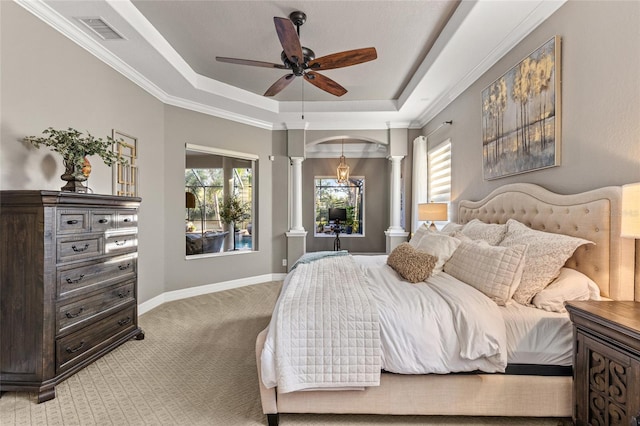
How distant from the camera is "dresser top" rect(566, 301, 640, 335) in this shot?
125cm

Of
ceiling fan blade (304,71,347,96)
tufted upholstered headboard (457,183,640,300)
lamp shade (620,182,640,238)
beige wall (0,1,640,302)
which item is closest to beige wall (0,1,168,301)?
beige wall (0,1,640,302)

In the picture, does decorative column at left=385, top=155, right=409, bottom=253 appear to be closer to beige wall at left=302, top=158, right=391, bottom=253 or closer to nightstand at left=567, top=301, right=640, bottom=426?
beige wall at left=302, top=158, right=391, bottom=253

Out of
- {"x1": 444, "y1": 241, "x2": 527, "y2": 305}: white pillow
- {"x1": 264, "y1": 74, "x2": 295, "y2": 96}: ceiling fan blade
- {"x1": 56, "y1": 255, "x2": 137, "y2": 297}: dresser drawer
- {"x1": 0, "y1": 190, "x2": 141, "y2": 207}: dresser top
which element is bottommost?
{"x1": 56, "y1": 255, "x2": 137, "y2": 297}: dresser drawer

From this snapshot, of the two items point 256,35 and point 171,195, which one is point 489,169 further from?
point 171,195

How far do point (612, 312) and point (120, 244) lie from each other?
335 cm

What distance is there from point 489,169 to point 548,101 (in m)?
0.87

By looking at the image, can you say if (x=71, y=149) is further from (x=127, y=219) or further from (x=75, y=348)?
(x=75, y=348)

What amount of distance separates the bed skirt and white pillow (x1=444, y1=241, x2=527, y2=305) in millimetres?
465

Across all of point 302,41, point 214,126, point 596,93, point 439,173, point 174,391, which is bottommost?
point 174,391

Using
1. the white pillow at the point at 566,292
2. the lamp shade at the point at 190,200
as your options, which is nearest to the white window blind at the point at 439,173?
the white pillow at the point at 566,292

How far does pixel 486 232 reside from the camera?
2.55 m

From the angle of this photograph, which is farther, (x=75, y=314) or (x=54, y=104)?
(x=54, y=104)

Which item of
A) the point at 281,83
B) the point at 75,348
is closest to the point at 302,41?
the point at 281,83

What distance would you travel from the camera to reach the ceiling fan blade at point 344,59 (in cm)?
247
